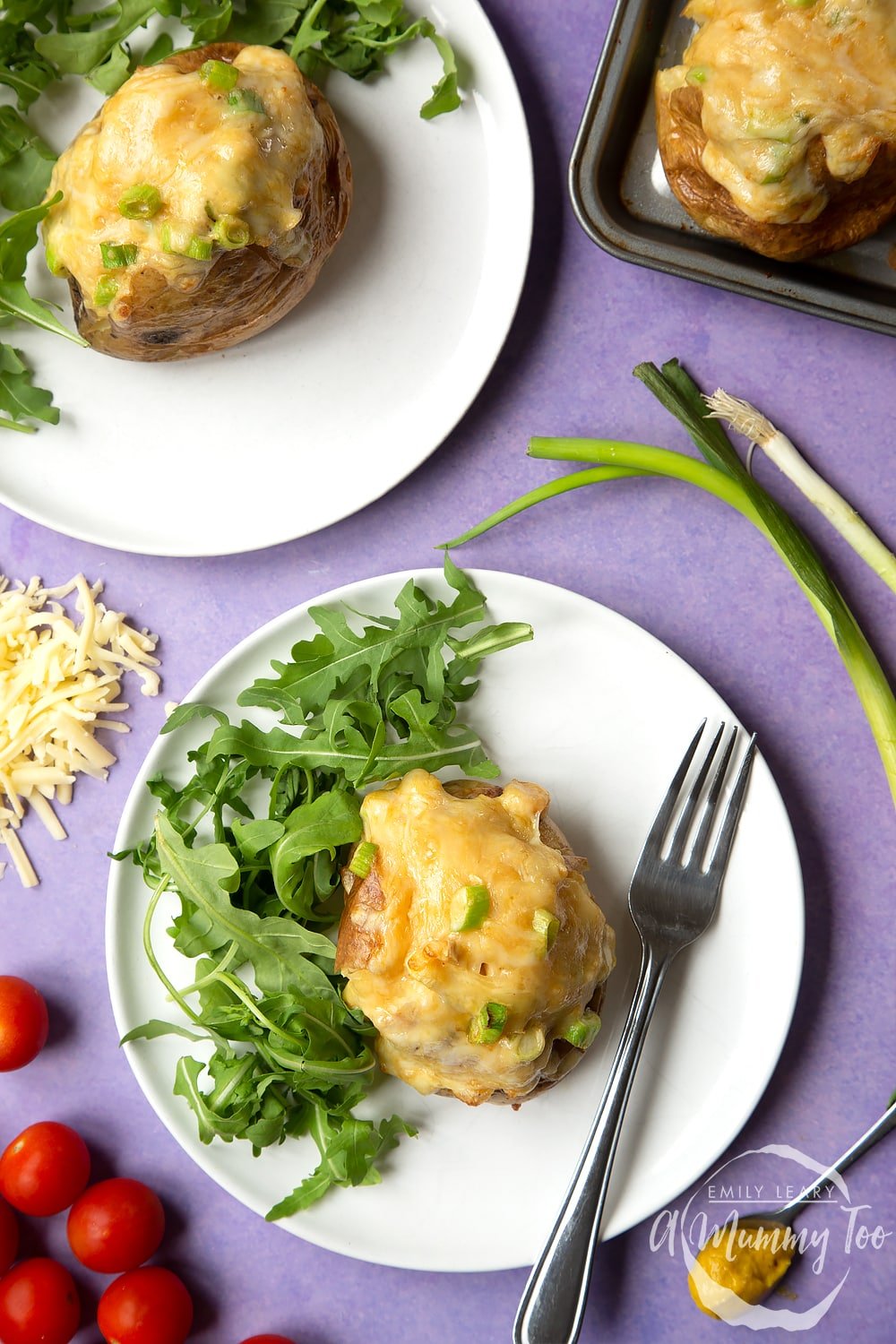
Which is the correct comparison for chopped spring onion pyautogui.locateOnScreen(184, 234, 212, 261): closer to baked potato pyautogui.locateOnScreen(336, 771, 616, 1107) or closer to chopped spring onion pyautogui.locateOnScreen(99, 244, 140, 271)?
chopped spring onion pyautogui.locateOnScreen(99, 244, 140, 271)

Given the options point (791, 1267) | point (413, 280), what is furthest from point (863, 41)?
point (791, 1267)

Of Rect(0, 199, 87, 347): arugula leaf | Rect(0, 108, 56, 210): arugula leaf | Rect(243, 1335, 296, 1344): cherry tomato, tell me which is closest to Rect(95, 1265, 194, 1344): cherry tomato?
Rect(243, 1335, 296, 1344): cherry tomato

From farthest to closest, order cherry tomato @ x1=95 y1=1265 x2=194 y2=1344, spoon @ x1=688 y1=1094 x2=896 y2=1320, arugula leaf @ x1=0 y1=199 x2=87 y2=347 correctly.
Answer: cherry tomato @ x1=95 y1=1265 x2=194 y2=1344 < spoon @ x1=688 y1=1094 x2=896 y2=1320 < arugula leaf @ x1=0 y1=199 x2=87 y2=347

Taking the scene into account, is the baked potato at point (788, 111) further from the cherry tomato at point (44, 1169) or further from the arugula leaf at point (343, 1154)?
the cherry tomato at point (44, 1169)

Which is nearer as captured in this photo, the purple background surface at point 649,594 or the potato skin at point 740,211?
the potato skin at point 740,211

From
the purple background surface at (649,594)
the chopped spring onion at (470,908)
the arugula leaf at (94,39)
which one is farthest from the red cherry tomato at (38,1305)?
the arugula leaf at (94,39)

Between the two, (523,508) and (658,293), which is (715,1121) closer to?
(523,508)

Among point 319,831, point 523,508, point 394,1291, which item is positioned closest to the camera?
point 319,831
